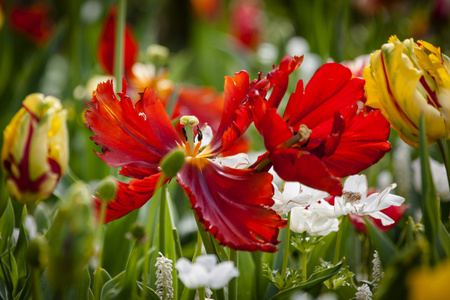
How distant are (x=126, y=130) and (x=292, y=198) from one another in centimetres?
16

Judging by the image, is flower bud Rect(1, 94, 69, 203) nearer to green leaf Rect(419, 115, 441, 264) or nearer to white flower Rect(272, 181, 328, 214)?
white flower Rect(272, 181, 328, 214)

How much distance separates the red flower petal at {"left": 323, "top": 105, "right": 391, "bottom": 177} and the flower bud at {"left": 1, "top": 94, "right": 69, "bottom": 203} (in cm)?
23

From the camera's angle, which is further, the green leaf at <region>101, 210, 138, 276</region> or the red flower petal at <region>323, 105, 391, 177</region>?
the green leaf at <region>101, 210, 138, 276</region>

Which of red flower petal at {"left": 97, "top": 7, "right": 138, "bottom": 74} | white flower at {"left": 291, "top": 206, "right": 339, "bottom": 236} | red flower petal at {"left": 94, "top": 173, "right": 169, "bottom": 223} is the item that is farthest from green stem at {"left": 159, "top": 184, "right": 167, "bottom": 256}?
red flower petal at {"left": 97, "top": 7, "right": 138, "bottom": 74}

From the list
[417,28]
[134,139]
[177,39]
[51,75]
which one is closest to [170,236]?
[134,139]

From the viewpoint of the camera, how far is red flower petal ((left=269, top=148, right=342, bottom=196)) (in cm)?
40

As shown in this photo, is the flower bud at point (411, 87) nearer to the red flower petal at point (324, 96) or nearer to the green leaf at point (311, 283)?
the red flower petal at point (324, 96)

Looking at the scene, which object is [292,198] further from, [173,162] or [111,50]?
[111,50]

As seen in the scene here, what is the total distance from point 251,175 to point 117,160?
0.37ft

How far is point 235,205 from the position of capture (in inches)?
17.8

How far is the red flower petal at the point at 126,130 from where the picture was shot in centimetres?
47

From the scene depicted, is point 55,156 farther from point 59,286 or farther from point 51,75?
point 51,75

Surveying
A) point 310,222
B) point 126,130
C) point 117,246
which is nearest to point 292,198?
point 310,222

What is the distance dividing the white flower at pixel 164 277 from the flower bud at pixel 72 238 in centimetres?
12
